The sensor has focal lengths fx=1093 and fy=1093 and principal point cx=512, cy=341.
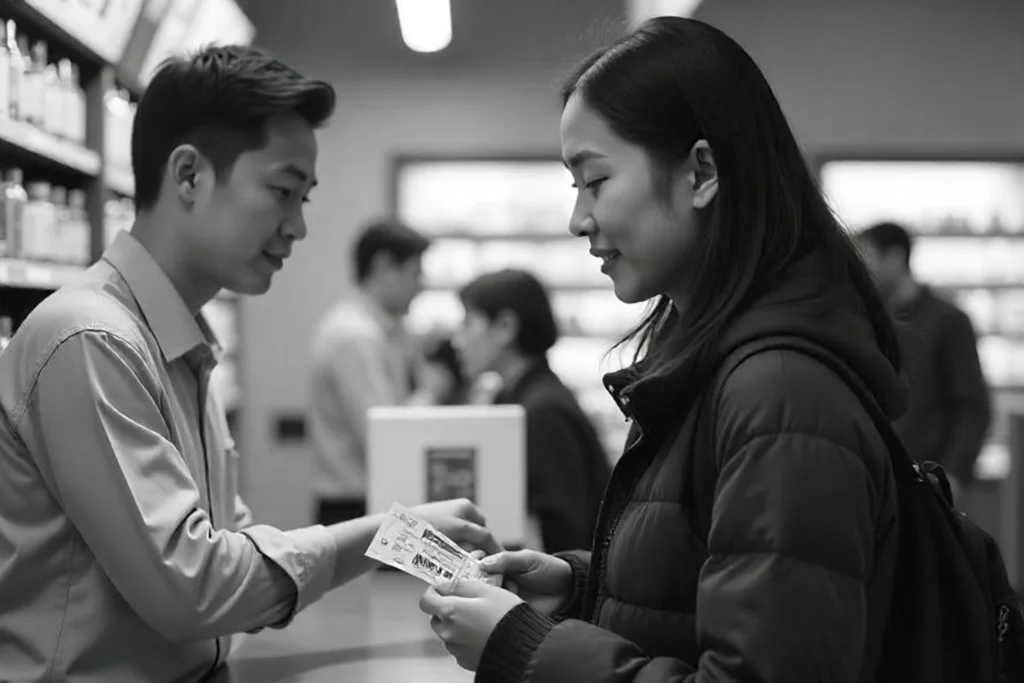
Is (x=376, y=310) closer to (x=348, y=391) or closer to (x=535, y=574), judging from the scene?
(x=348, y=391)

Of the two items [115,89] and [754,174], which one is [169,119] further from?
[115,89]

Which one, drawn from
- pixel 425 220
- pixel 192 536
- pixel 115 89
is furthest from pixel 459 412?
pixel 425 220

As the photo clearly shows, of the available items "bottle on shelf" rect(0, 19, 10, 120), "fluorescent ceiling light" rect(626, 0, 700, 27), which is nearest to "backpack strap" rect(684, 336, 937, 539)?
"bottle on shelf" rect(0, 19, 10, 120)

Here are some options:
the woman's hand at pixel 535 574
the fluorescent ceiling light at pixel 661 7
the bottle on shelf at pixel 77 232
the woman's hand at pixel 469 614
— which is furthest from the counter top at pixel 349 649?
the fluorescent ceiling light at pixel 661 7

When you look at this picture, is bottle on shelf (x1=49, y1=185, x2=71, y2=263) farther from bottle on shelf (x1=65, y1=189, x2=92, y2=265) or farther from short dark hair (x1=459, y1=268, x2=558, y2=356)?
short dark hair (x1=459, y1=268, x2=558, y2=356)

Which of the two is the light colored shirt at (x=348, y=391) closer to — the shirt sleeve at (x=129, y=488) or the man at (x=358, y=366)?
the man at (x=358, y=366)

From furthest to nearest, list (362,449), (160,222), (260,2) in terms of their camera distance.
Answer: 1. (260,2)
2. (362,449)
3. (160,222)

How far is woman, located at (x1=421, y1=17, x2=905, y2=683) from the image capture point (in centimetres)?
107

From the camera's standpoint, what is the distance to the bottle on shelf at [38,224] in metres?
2.84

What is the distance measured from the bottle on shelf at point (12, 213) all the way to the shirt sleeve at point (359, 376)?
1.98 metres

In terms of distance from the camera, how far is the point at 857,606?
1.08 meters

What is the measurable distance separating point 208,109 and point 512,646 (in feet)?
3.66

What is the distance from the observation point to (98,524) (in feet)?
4.97

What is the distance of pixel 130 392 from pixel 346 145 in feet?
17.3
